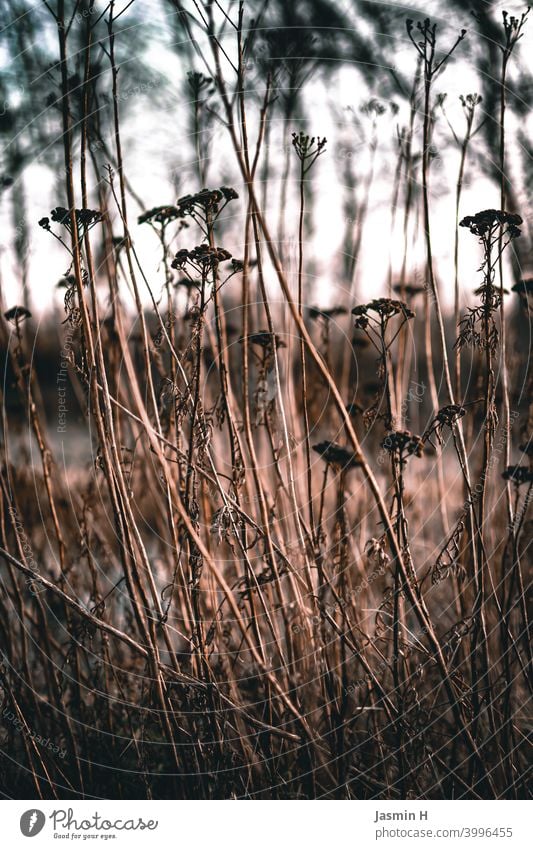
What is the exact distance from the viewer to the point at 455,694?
832mm

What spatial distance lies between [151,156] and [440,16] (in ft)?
1.67

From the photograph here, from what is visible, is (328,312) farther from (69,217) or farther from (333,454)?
(69,217)

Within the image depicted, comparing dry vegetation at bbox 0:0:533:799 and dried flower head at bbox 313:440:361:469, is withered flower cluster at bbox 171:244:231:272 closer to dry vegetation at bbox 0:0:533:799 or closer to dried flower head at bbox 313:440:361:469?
dry vegetation at bbox 0:0:533:799

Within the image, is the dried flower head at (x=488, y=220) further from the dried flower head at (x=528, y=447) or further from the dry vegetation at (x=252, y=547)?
the dried flower head at (x=528, y=447)

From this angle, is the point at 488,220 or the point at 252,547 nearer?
the point at 488,220

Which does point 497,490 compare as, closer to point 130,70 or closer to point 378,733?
point 378,733

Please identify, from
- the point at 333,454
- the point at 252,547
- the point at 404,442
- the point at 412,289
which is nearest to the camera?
the point at 404,442

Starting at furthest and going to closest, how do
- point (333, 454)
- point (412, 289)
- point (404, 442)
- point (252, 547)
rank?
point (412, 289) < point (252, 547) < point (333, 454) < point (404, 442)
